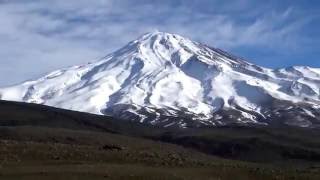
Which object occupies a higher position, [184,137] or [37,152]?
[184,137]

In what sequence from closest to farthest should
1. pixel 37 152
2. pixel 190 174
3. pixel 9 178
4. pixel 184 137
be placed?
1. pixel 9 178
2. pixel 190 174
3. pixel 37 152
4. pixel 184 137

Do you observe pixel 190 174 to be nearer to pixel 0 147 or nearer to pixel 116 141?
pixel 0 147

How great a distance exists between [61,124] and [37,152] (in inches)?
4981

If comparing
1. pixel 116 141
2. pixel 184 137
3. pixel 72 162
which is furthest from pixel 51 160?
pixel 184 137

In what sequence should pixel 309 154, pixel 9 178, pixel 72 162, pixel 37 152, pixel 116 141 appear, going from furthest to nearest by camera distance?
pixel 309 154 < pixel 116 141 < pixel 37 152 < pixel 72 162 < pixel 9 178

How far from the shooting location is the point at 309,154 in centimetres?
12800

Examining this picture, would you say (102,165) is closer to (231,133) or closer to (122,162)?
(122,162)

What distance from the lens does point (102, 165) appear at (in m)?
38.8

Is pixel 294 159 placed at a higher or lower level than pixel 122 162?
higher

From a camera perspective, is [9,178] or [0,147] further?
[0,147]

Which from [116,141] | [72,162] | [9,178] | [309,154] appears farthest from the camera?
[309,154]

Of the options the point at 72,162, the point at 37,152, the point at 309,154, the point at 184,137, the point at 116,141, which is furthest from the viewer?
the point at 184,137

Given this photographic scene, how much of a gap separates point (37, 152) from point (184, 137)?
118m

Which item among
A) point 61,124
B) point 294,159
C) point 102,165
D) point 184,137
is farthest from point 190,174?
point 61,124
